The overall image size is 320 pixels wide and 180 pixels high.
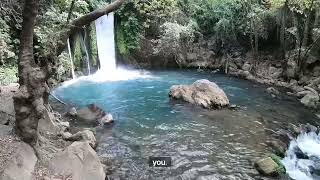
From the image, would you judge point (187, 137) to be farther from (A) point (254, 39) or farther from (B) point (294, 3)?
(A) point (254, 39)

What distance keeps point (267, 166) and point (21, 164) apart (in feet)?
20.5

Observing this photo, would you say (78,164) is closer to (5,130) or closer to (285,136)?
(5,130)

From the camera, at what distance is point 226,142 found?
39.9ft

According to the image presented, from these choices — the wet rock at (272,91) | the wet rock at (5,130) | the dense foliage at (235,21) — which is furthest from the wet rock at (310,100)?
the wet rock at (5,130)

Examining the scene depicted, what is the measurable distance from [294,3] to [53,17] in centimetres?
1375

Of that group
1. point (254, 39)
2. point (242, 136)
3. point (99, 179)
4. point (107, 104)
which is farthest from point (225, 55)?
point (99, 179)

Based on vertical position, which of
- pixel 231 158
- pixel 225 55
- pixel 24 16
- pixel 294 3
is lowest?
pixel 231 158

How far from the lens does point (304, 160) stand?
1145 cm

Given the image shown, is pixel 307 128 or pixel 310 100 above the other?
pixel 310 100

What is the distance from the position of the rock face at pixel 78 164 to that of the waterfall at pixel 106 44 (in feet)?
55.4

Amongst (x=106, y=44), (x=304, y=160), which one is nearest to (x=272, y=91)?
(x=304, y=160)

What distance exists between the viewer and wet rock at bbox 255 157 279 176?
9867mm

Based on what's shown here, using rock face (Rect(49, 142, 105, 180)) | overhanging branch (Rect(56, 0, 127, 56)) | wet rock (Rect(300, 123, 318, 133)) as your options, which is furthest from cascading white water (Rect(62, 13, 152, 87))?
rock face (Rect(49, 142, 105, 180))

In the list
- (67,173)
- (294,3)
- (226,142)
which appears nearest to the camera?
(67,173)
